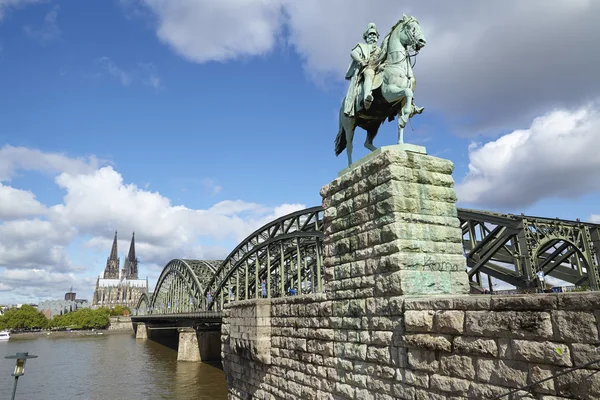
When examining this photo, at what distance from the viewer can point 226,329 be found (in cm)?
1548

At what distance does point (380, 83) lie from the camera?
9.23 metres

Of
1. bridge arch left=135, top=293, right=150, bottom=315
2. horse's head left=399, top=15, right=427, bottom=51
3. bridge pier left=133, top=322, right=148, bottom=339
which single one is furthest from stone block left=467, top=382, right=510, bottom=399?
bridge arch left=135, top=293, right=150, bottom=315

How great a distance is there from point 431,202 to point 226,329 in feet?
34.2

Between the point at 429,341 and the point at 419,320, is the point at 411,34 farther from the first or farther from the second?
the point at 429,341

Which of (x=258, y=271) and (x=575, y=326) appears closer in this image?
(x=575, y=326)

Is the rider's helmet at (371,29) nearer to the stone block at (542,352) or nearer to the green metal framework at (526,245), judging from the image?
the stone block at (542,352)

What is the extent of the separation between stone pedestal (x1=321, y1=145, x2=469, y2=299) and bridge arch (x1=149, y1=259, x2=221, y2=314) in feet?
164

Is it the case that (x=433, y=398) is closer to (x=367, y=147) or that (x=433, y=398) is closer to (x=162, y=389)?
(x=367, y=147)

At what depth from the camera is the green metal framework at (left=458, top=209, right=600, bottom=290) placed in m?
21.8

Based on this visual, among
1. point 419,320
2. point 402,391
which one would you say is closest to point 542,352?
point 419,320

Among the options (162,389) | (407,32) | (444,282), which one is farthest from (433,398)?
(162,389)

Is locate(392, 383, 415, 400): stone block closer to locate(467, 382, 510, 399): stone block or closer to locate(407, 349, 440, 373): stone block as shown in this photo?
locate(407, 349, 440, 373): stone block

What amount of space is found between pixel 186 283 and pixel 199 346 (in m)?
21.6

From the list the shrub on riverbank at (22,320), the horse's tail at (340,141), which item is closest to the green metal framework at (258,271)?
the horse's tail at (340,141)
